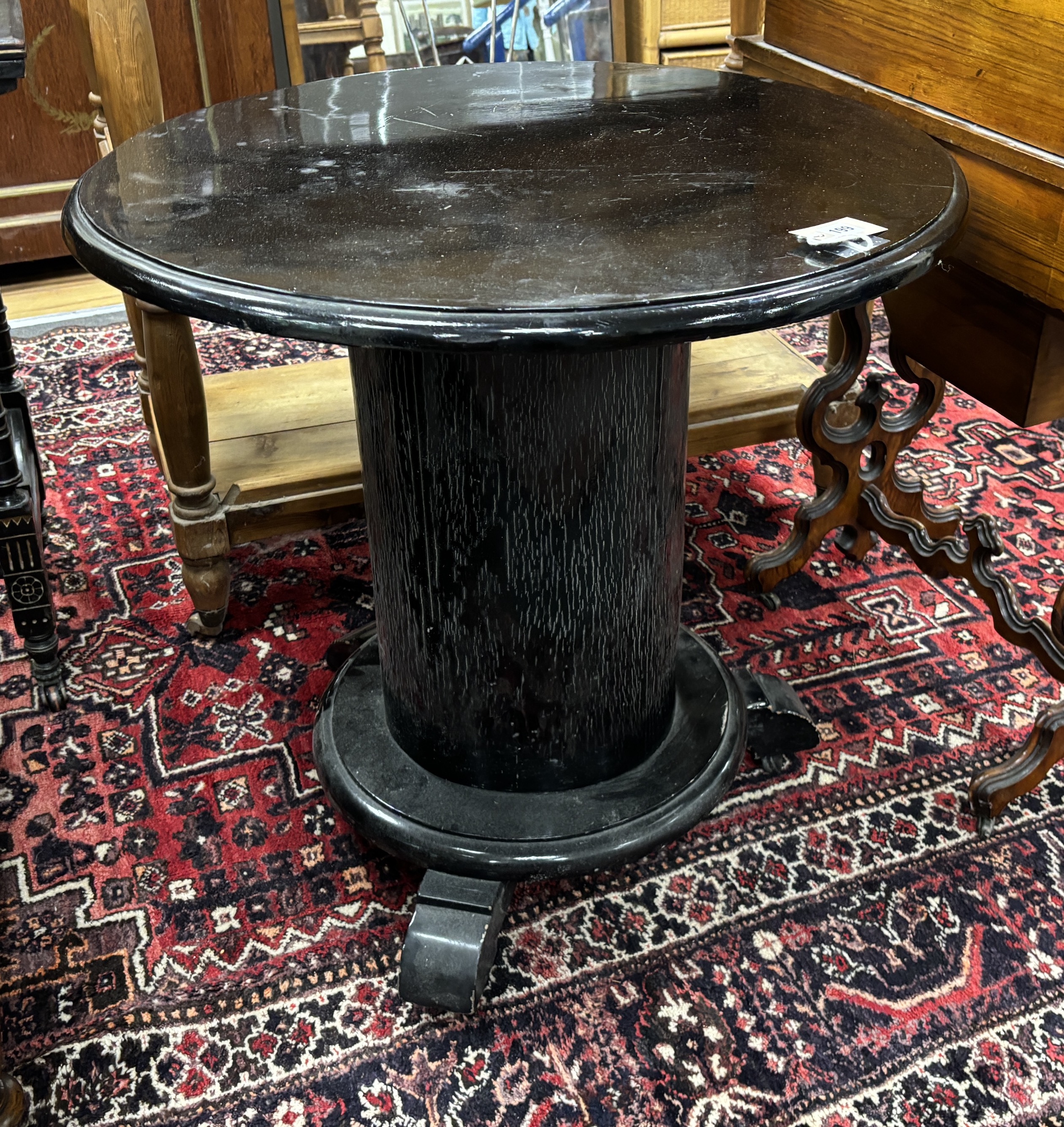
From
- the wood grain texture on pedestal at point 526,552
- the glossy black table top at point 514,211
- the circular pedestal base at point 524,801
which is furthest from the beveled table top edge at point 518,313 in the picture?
the circular pedestal base at point 524,801

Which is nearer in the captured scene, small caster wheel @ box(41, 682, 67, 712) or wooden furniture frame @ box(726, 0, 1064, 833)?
wooden furniture frame @ box(726, 0, 1064, 833)

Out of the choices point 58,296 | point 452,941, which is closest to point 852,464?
point 452,941

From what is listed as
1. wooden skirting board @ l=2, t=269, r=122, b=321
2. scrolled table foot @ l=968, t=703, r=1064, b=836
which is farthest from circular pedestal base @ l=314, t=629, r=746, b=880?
wooden skirting board @ l=2, t=269, r=122, b=321

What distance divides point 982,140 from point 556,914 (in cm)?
118

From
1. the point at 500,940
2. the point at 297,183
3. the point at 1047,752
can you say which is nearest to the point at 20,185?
the point at 297,183

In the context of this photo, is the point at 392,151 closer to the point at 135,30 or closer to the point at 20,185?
the point at 135,30

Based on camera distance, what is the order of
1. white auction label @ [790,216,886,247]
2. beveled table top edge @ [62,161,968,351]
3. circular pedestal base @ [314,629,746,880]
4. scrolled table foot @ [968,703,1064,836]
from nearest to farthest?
1. beveled table top edge @ [62,161,968,351]
2. white auction label @ [790,216,886,247]
3. circular pedestal base @ [314,629,746,880]
4. scrolled table foot @ [968,703,1064,836]

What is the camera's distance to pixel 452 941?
1359mm

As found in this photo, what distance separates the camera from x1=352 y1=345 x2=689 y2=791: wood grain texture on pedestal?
4.04 feet

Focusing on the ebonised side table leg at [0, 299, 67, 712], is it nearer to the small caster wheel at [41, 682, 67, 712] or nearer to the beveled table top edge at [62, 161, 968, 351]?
the small caster wheel at [41, 682, 67, 712]

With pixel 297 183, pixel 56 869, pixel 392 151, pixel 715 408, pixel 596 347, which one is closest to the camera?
pixel 596 347

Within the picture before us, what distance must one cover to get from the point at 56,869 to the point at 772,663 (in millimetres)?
1244

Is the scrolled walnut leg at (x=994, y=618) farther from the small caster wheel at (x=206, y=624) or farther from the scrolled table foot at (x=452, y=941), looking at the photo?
the small caster wheel at (x=206, y=624)

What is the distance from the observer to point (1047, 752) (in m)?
1.61
